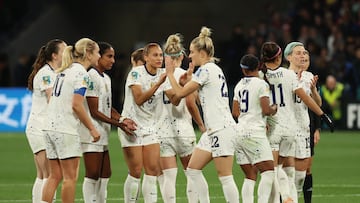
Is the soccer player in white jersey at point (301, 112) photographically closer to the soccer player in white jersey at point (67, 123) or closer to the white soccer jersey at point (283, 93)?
the white soccer jersey at point (283, 93)

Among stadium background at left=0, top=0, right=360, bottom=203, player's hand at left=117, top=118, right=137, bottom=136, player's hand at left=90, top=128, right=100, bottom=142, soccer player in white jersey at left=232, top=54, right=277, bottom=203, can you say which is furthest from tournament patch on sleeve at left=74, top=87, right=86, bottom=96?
stadium background at left=0, top=0, right=360, bottom=203

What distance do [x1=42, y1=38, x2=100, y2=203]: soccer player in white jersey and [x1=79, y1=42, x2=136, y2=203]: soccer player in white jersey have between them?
382 mm

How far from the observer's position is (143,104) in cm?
1364

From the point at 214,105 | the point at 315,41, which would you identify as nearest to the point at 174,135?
the point at 214,105

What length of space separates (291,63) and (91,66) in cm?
273

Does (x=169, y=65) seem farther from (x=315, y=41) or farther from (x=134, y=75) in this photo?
(x=315, y=41)

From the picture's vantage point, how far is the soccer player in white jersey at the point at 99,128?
43.0ft

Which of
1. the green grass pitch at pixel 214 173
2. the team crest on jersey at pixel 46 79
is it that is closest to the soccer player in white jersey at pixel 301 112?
the green grass pitch at pixel 214 173

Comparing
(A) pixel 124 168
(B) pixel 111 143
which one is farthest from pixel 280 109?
(B) pixel 111 143

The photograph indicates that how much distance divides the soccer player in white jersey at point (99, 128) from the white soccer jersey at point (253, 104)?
1.43 m

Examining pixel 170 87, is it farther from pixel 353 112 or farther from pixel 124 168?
pixel 353 112

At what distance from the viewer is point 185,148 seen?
14062 mm

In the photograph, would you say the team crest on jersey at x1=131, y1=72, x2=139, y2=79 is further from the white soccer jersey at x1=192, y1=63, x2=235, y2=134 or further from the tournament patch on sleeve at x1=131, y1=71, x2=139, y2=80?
the white soccer jersey at x1=192, y1=63, x2=235, y2=134

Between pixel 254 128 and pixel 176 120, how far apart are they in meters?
1.55
